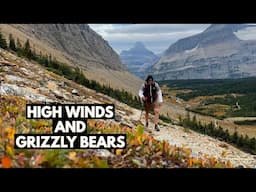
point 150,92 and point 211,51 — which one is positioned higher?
point 211,51

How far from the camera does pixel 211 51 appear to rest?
251 feet

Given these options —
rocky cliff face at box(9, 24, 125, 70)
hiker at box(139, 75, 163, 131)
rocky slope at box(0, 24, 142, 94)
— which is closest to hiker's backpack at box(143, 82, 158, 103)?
hiker at box(139, 75, 163, 131)

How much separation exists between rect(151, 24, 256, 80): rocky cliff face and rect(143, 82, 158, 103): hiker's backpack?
1419 millimetres

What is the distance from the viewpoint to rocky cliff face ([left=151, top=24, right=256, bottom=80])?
38.2ft

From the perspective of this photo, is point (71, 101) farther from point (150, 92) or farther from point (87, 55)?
point (87, 55)

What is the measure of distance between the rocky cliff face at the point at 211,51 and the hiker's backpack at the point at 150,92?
1.42 meters

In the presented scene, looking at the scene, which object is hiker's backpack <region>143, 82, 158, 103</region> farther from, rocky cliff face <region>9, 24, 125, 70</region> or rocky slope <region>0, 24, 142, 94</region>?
rocky cliff face <region>9, 24, 125, 70</region>

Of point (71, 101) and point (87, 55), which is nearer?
point (71, 101)

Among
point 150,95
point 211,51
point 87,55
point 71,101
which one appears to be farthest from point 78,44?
point 71,101

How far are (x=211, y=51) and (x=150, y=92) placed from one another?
70.7m

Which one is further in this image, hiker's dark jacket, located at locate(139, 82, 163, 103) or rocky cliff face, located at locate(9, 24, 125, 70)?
rocky cliff face, located at locate(9, 24, 125, 70)
